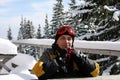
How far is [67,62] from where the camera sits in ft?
12.1

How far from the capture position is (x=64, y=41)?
12.5 feet

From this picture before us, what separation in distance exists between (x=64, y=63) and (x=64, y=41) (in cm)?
25

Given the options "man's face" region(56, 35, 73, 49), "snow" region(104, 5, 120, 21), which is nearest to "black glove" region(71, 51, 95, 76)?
"man's face" region(56, 35, 73, 49)

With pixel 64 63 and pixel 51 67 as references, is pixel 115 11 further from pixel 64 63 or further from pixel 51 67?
pixel 51 67

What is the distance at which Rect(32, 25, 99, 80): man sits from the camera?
11.7 feet

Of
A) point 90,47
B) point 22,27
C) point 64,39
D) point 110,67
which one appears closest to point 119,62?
point 110,67

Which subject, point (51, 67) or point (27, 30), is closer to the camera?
point (51, 67)

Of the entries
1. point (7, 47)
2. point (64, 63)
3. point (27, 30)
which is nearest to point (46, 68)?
point (64, 63)

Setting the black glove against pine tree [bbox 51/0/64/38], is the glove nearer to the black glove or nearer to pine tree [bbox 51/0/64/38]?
the black glove

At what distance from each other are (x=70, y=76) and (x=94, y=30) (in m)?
11.4

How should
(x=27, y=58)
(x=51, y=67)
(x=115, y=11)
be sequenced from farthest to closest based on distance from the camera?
(x=115, y=11)
(x=27, y=58)
(x=51, y=67)

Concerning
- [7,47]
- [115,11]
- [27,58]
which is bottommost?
[27,58]

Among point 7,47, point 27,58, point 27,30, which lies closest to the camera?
point 7,47

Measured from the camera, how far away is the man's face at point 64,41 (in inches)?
148
